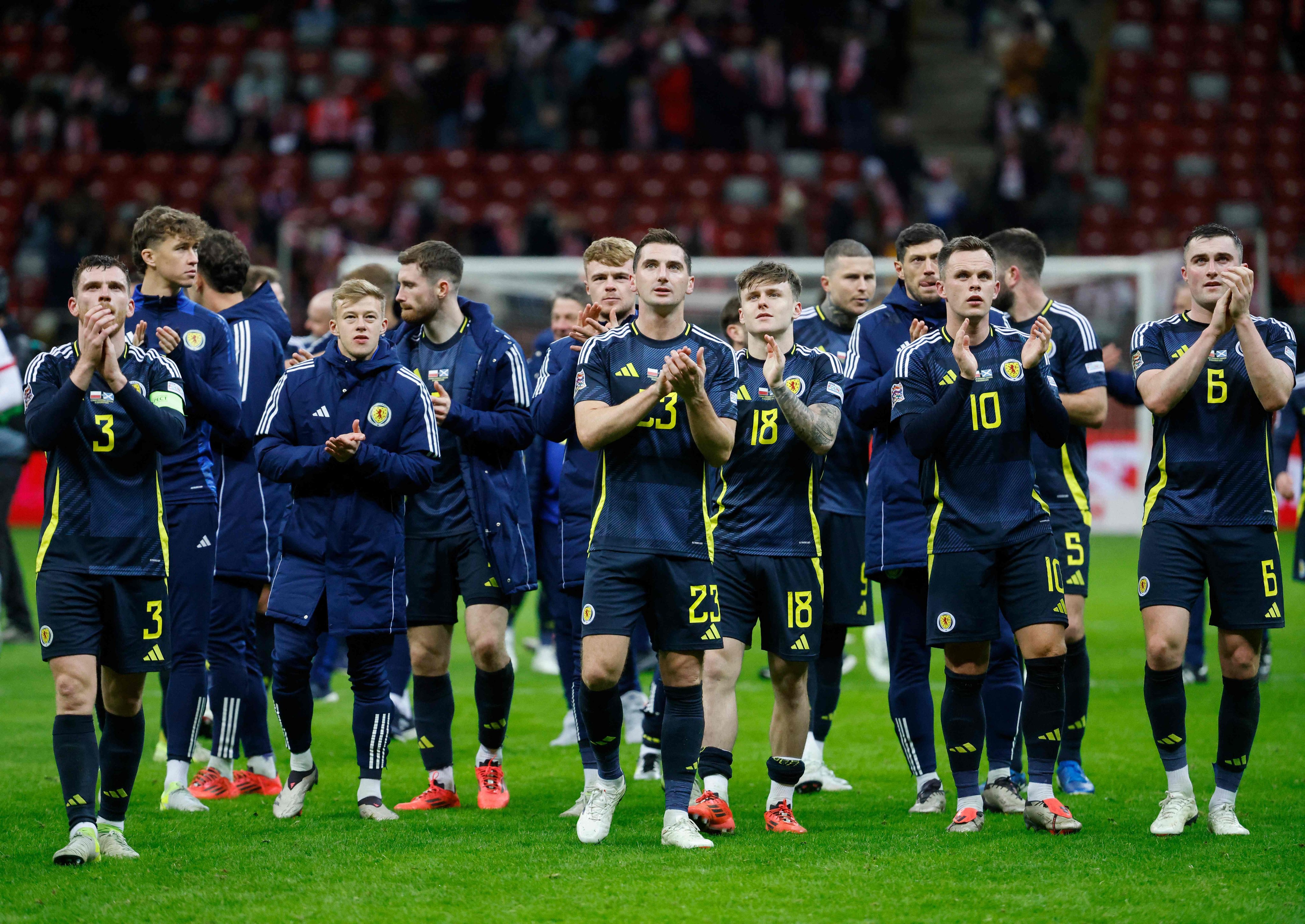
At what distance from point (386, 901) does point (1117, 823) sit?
9.67 feet

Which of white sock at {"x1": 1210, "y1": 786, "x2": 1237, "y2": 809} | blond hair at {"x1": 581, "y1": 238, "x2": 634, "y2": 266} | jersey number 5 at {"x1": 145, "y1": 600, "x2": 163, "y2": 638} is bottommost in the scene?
white sock at {"x1": 1210, "y1": 786, "x2": 1237, "y2": 809}

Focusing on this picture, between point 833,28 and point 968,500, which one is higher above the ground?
point 833,28

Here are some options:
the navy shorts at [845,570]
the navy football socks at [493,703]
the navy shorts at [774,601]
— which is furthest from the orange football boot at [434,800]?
the navy shorts at [845,570]

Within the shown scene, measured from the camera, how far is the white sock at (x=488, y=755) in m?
6.84

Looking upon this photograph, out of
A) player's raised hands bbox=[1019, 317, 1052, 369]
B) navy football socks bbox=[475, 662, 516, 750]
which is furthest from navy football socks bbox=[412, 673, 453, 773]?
player's raised hands bbox=[1019, 317, 1052, 369]

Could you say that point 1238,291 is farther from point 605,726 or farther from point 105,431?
point 105,431

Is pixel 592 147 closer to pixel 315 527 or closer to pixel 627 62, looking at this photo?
pixel 627 62

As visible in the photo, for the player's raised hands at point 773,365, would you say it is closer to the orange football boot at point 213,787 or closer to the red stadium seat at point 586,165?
the orange football boot at point 213,787

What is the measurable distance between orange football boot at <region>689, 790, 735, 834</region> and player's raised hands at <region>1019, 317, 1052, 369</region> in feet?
6.69

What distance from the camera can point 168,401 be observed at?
5.80m

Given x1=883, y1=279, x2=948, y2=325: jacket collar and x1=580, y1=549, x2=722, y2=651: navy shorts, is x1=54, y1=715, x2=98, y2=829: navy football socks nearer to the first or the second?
x1=580, y1=549, x2=722, y2=651: navy shorts

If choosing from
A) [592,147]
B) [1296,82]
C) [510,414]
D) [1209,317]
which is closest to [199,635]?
[510,414]

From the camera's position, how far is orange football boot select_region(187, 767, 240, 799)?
6938 mm

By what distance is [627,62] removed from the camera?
943 inches
